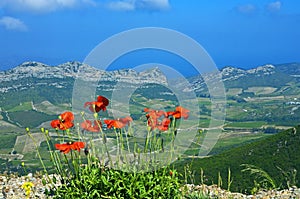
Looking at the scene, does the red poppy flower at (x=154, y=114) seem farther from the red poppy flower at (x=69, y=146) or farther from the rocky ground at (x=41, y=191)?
the rocky ground at (x=41, y=191)

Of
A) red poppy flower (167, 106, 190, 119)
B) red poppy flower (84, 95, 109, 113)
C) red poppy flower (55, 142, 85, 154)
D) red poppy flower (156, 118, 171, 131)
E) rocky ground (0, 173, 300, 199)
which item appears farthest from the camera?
rocky ground (0, 173, 300, 199)

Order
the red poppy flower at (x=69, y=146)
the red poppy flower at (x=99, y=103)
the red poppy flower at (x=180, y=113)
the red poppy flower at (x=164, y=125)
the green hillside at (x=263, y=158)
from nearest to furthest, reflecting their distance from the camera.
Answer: the red poppy flower at (x=69, y=146) → the red poppy flower at (x=99, y=103) → the red poppy flower at (x=180, y=113) → the red poppy flower at (x=164, y=125) → the green hillside at (x=263, y=158)

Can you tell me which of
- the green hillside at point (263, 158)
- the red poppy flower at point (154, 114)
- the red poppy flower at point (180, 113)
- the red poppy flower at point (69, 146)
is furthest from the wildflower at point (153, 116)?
the green hillside at point (263, 158)

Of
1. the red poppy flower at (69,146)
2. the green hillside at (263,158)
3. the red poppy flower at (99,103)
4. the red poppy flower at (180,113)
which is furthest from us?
the green hillside at (263,158)

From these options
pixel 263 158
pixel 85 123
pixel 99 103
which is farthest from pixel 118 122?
pixel 263 158

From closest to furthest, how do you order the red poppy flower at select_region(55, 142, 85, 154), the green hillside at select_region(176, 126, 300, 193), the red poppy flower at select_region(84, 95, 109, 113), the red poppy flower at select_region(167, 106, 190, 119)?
the red poppy flower at select_region(55, 142, 85, 154) → the red poppy flower at select_region(84, 95, 109, 113) → the red poppy flower at select_region(167, 106, 190, 119) → the green hillside at select_region(176, 126, 300, 193)

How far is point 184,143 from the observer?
647cm

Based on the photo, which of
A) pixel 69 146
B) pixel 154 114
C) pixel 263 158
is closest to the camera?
pixel 69 146

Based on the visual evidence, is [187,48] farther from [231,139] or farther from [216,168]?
[231,139]

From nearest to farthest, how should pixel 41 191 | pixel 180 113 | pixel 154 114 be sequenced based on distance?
pixel 180 113 → pixel 154 114 → pixel 41 191

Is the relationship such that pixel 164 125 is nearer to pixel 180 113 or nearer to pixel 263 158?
pixel 180 113

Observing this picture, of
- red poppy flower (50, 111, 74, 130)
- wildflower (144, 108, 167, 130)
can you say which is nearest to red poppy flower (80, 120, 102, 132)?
red poppy flower (50, 111, 74, 130)

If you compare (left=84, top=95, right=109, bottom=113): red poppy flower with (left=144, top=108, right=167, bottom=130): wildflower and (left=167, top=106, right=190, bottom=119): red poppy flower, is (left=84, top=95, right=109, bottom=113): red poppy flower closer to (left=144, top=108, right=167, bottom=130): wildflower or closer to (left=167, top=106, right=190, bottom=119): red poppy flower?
(left=144, top=108, right=167, bottom=130): wildflower

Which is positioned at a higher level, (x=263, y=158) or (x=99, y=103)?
(x=99, y=103)
